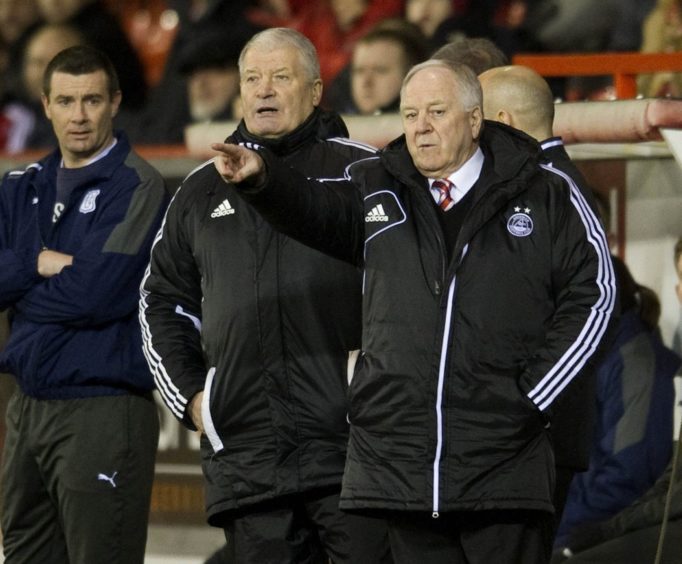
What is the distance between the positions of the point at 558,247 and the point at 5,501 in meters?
1.87

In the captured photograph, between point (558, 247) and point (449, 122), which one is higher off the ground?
point (449, 122)

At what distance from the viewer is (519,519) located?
3330mm

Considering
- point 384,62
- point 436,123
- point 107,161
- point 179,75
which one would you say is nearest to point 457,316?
point 436,123

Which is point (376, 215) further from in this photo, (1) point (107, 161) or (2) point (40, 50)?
(2) point (40, 50)

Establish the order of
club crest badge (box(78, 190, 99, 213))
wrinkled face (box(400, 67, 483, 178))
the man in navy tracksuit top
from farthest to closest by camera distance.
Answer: club crest badge (box(78, 190, 99, 213)), the man in navy tracksuit top, wrinkled face (box(400, 67, 483, 178))

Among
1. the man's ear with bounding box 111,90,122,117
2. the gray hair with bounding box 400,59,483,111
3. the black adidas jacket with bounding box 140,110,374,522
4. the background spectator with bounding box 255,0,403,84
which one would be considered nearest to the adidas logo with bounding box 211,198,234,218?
the black adidas jacket with bounding box 140,110,374,522

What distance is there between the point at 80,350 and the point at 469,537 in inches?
55.7

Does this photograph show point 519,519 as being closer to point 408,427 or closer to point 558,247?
point 408,427

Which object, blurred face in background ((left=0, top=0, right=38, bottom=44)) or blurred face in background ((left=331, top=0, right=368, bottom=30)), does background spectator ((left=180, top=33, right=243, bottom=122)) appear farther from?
blurred face in background ((left=0, top=0, right=38, bottom=44))

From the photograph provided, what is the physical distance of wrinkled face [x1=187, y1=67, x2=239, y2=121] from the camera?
840 cm

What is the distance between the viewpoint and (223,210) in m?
3.81

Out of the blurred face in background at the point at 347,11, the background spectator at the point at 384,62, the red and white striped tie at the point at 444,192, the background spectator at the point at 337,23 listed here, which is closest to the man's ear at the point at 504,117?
the red and white striped tie at the point at 444,192

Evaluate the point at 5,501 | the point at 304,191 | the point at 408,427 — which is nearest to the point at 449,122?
the point at 304,191

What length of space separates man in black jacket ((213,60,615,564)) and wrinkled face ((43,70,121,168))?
120 centimetres
